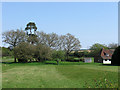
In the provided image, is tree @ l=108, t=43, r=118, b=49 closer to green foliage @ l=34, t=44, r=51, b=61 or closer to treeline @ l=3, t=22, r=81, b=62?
treeline @ l=3, t=22, r=81, b=62

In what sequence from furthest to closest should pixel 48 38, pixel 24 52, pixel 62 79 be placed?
1. pixel 48 38
2. pixel 24 52
3. pixel 62 79

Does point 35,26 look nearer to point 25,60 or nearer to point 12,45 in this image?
point 12,45

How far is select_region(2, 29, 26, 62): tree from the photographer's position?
5847 centimetres

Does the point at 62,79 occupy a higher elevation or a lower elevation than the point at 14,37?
lower

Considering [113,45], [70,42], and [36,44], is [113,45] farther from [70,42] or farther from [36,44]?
[36,44]

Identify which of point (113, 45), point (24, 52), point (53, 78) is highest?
point (113, 45)

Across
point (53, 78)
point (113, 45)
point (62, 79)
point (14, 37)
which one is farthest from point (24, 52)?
point (113, 45)

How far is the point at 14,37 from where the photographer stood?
58938 mm

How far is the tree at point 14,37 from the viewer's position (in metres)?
58.5

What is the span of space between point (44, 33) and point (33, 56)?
12.0m

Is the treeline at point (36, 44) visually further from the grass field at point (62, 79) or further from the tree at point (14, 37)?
the grass field at point (62, 79)

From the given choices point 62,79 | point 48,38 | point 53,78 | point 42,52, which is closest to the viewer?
point 62,79

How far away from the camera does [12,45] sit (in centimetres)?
5997

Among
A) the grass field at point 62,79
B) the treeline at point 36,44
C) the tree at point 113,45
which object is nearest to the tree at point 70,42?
the treeline at point 36,44
